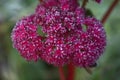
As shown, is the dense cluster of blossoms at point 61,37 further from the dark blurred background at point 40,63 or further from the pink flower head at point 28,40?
the dark blurred background at point 40,63

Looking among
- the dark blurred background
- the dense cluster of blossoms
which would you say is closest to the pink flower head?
the dense cluster of blossoms

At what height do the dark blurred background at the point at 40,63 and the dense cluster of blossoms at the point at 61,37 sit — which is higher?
the dark blurred background at the point at 40,63

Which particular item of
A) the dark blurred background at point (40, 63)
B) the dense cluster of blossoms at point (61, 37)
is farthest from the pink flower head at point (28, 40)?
the dark blurred background at point (40, 63)

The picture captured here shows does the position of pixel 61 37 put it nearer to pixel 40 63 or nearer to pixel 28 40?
pixel 28 40

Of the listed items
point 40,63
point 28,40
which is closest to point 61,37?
point 28,40

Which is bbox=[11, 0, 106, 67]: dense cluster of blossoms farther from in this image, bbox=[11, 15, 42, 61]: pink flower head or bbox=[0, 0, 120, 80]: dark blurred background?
bbox=[0, 0, 120, 80]: dark blurred background

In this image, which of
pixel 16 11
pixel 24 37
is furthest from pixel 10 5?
pixel 24 37

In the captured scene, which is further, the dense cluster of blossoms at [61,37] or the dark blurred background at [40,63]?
the dark blurred background at [40,63]
